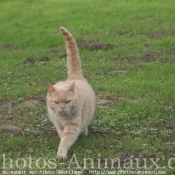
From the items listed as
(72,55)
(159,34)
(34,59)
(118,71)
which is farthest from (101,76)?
(159,34)

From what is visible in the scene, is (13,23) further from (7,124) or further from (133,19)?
(7,124)

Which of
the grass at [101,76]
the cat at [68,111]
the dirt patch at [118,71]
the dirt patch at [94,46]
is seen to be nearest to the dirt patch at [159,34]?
the grass at [101,76]

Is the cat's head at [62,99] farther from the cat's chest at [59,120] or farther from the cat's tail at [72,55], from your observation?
the cat's tail at [72,55]

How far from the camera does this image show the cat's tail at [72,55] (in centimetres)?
688

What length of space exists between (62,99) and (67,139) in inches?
21.8

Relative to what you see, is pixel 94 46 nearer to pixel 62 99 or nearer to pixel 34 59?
pixel 34 59

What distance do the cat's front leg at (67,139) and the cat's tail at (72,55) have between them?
1461 millimetres

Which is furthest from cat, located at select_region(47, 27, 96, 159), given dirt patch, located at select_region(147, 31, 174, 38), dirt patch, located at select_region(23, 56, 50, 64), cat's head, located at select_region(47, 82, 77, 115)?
dirt patch, located at select_region(147, 31, 174, 38)

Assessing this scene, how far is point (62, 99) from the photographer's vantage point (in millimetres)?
5684

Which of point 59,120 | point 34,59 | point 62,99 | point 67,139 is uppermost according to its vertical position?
point 62,99

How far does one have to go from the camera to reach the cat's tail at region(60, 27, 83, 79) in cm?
688

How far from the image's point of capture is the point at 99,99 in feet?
27.4

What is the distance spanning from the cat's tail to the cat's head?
1.25 m

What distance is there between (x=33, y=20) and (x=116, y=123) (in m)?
12.4
